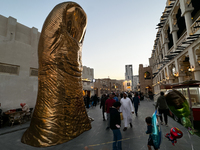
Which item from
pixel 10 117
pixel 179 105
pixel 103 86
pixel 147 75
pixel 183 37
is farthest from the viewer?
pixel 103 86

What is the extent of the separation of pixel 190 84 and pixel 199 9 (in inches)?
364

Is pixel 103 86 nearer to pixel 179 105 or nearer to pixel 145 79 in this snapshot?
pixel 145 79

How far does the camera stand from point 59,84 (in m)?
3.98

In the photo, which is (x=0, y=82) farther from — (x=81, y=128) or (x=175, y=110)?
(x=175, y=110)

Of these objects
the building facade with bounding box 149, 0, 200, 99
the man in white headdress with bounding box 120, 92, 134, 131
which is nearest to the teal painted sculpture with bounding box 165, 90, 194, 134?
the man in white headdress with bounding box 120, 92, 134, 131

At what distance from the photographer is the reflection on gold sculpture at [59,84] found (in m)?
3.60

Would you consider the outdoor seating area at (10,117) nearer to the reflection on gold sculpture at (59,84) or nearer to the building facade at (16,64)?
the building facade at (16,64)

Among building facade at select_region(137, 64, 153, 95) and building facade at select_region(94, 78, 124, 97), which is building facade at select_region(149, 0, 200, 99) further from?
building facade at select_region(137, 64, 153, 95)

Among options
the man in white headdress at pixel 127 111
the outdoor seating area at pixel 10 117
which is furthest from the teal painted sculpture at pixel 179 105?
the outdoor seating area at pixel 10 117

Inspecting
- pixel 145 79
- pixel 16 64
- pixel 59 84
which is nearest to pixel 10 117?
pixel 16 64

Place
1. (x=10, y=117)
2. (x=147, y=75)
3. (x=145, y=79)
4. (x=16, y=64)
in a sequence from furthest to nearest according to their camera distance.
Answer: (x=145, y=79), (x=147, y=75), (x=16, y=64), (x=10, y=117)

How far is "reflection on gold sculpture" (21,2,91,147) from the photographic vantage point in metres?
3.60

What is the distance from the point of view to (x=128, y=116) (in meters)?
4.98

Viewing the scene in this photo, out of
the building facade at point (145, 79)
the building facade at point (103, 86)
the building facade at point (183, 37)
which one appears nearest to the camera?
the building facade at point (183, 37)
